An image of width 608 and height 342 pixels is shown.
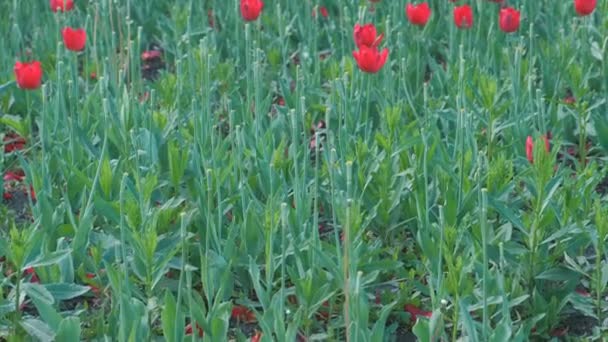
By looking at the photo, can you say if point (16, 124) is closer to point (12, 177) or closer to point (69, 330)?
point (12, 177)

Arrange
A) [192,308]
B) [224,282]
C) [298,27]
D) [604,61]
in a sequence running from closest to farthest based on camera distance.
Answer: [192,308], [224,282], [604,61], [298,27]

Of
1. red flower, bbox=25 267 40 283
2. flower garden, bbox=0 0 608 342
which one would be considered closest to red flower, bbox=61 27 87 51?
flower garden, bbox=0 0 608 342

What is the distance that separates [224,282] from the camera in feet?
8.81

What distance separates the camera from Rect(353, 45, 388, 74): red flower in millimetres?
3135

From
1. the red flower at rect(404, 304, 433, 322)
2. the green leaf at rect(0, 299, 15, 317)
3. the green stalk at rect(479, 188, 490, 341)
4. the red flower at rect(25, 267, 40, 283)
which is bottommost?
the red flower at rect(404, 304, 433, 322)

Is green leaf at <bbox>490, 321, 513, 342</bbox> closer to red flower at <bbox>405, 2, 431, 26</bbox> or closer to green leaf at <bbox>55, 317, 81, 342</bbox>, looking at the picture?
green leaf at <bbox>55, 317, 81, 342</bbox>

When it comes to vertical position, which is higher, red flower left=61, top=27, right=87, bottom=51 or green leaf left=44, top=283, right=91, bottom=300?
red flower left=61, top=27, right=87, bottom=51

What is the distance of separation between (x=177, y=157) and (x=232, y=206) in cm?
22

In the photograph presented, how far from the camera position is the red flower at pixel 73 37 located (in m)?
3.46

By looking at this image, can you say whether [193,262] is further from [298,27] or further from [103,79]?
[298,27]

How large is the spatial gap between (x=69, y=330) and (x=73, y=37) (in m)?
1.25

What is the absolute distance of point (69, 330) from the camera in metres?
2.46

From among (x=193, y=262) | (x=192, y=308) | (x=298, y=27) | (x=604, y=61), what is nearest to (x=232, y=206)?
(x=193, y=262)

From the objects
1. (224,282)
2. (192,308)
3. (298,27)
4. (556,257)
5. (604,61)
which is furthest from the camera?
(298,27)
